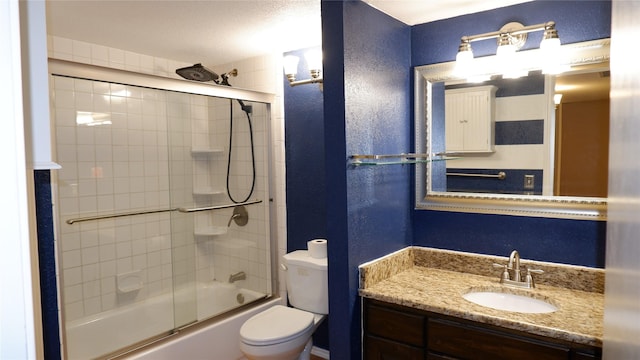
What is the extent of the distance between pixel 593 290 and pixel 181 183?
276 cm

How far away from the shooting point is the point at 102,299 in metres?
2.98

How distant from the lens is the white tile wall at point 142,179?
285cm

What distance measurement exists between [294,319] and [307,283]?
0.84ft

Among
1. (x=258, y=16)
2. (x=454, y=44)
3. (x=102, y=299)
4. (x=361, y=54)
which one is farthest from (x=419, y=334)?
(x=102, y=299)

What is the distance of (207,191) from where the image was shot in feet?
10.8

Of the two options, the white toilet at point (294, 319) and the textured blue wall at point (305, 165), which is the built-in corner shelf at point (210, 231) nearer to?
the textured blue wall at point (305, 165)

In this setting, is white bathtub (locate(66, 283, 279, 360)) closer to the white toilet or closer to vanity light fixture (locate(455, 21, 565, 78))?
the white toilet

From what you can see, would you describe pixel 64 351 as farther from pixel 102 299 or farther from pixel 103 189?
pixel 103 189

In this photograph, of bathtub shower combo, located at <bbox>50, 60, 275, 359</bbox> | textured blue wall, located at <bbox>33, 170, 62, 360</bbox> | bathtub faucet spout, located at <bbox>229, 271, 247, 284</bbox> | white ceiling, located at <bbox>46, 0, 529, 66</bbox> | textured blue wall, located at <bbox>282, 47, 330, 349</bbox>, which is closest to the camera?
textured blue wall, located at <bbox>33, 170, 62, 360</bbox>

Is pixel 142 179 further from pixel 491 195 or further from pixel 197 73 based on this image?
pixel 491 195

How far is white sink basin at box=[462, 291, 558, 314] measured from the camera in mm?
1870

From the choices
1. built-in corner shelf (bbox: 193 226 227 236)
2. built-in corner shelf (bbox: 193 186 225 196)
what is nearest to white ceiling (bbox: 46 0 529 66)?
built-in corner shelf (bbox: 193 186 225 196)

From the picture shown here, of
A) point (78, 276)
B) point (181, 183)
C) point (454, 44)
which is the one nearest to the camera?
point (454, 44)

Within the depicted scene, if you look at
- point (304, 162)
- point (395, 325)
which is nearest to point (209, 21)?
point (304, 162)
